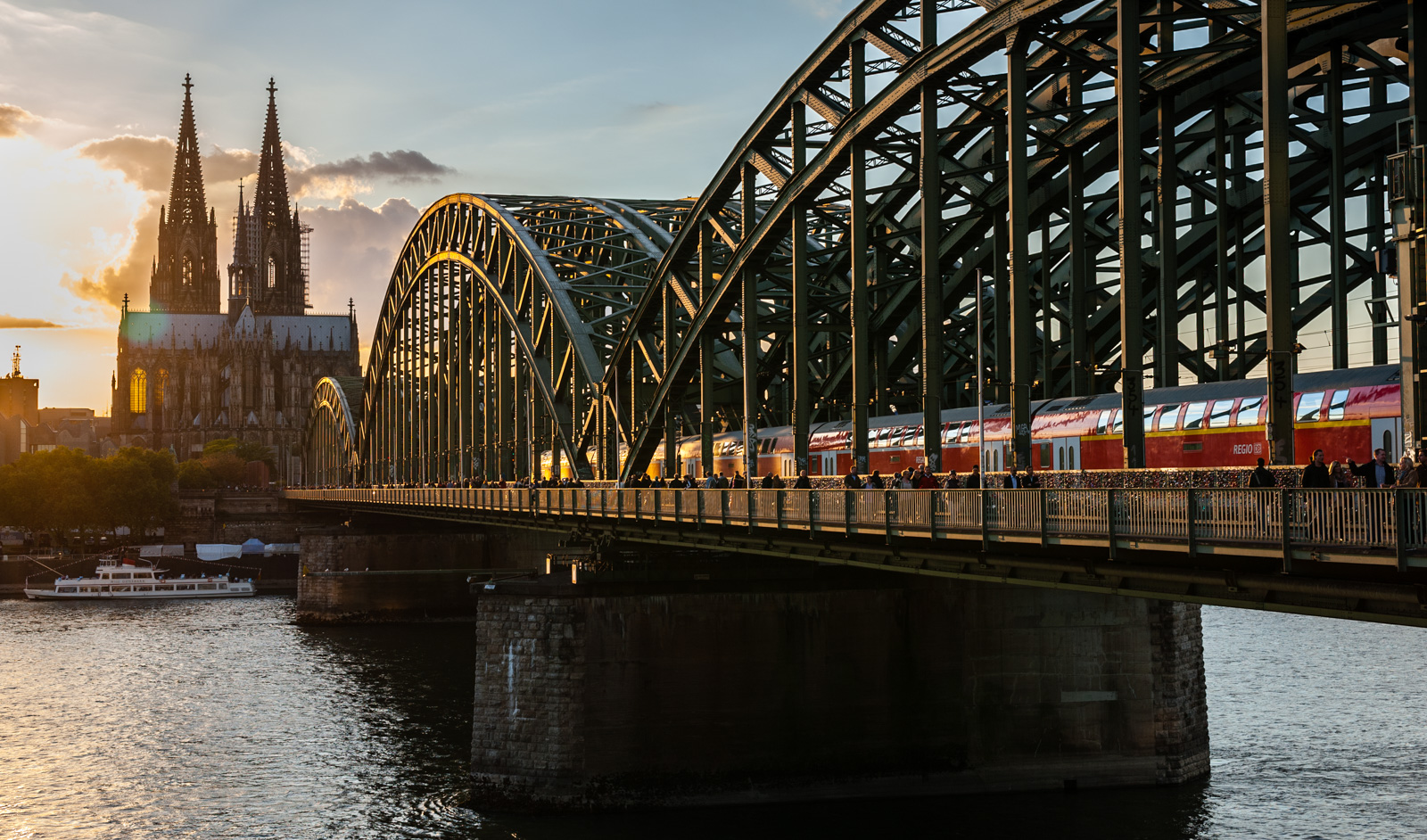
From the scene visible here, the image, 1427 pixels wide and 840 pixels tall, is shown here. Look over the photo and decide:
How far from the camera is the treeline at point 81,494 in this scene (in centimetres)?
14450

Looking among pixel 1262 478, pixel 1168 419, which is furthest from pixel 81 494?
pixel 1262 478

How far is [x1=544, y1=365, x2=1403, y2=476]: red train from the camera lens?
28703mm

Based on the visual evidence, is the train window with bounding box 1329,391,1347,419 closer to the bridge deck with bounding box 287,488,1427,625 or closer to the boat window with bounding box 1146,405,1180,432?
the boat window with bounding box 1146,405,1180,432

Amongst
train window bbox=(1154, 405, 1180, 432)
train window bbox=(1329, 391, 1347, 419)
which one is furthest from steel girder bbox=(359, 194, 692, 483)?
train window bbox=(1329, 391, 1347, 419)

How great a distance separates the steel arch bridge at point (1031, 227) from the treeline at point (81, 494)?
86105 mm

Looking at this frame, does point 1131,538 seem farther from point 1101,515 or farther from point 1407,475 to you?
point 1407,475

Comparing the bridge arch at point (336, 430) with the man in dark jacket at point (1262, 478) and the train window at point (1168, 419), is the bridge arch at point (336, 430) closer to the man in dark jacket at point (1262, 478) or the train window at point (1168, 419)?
the train window at point (1168, 419)

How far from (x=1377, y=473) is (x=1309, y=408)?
10229 millimetres

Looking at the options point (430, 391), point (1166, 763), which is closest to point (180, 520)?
point (430, 391)

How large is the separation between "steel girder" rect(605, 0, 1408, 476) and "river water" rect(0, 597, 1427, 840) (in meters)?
10.2

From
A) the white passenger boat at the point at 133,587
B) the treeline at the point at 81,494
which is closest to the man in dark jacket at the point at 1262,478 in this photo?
the white passenger boat at the point at 133,587

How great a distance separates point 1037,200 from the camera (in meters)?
50.0

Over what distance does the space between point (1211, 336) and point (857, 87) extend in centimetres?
2293

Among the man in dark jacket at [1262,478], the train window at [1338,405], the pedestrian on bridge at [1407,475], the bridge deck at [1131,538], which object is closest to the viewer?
the bridge deck at [1131,538]
